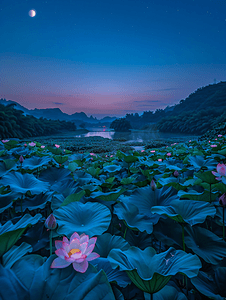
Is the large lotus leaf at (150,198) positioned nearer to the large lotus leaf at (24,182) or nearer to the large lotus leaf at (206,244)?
the large lotus leaf at (206,244)

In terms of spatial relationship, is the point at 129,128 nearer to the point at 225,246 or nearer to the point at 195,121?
the point at 195,121

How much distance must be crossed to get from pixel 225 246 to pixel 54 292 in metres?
0.78

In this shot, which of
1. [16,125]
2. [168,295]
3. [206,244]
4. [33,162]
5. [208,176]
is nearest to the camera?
[168,295]

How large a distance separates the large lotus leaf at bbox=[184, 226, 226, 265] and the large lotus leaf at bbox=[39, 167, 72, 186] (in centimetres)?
114

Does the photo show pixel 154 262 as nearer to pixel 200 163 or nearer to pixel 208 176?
pixel 208 176

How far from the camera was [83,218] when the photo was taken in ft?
2.88

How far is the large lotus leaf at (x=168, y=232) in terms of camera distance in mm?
837

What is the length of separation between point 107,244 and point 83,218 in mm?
197

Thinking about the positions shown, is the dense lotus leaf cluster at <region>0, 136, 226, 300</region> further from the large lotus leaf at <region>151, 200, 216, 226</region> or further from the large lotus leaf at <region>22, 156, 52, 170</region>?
the large lotus leaf at <region>22, 156, 52, 170</region>

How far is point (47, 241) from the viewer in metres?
0.84

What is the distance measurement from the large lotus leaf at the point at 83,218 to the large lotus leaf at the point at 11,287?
11.5 inches

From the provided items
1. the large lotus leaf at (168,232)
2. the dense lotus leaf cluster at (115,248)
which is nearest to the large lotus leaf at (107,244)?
the dense lotus leaf cluster at (115,248)

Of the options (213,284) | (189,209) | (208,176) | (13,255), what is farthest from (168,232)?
(13,255)

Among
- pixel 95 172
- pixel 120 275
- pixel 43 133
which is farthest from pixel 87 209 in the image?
pixel 43 133
